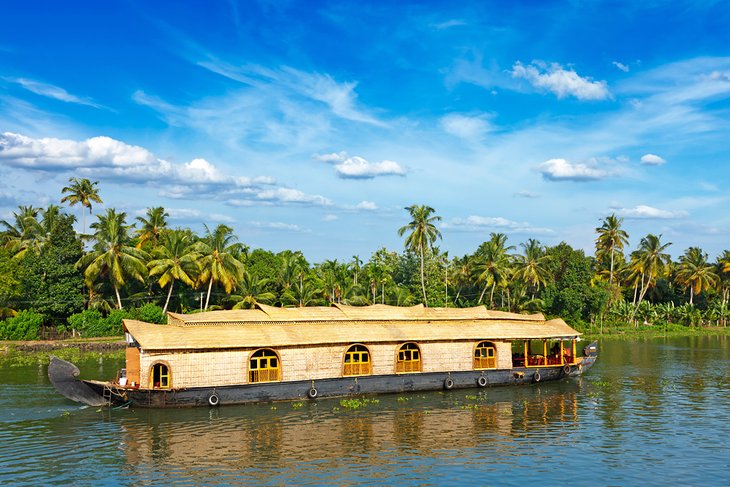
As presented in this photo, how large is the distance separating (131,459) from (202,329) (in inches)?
275

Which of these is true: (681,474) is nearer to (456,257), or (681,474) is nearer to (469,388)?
(469,388)

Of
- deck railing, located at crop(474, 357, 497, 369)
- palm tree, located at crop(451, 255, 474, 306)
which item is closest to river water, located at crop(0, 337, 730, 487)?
deck railing, located at crop(474, 357, 497, 369)

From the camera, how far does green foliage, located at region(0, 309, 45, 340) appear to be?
151ft

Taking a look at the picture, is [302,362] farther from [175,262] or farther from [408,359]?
[175,262]

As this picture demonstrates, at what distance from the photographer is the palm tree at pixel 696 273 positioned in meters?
68.1

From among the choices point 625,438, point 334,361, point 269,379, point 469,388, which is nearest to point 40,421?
point 269,379

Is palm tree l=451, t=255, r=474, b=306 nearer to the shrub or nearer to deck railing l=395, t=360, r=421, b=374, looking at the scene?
the shrub

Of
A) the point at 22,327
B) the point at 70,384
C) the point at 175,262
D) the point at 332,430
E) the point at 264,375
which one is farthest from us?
the point at 175,262

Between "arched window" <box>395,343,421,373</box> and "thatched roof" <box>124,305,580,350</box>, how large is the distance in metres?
0.53

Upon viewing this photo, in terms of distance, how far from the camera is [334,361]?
2609 centimetres

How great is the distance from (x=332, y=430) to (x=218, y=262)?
31.0 meters

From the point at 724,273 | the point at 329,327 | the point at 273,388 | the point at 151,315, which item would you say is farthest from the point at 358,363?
the point at 724,273

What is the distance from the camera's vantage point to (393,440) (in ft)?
67.5

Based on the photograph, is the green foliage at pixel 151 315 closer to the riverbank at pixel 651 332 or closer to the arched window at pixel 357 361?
the arched window at pixel 357 361
